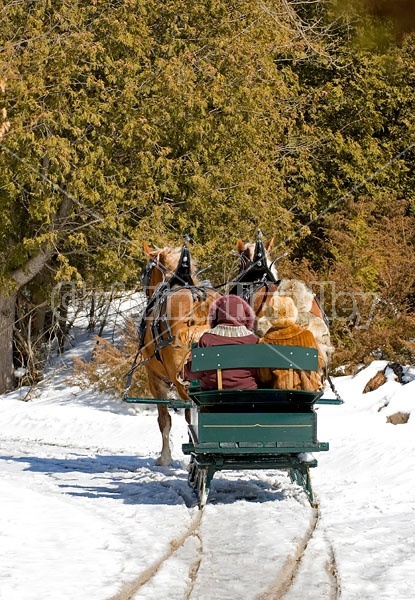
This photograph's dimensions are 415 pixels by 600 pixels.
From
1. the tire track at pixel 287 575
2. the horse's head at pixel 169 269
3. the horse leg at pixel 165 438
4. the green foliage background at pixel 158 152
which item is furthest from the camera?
the green foliage background at pixel 158 152

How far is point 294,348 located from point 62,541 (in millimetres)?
2823

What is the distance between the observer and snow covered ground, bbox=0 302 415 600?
4840mm

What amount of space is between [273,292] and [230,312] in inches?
63.2

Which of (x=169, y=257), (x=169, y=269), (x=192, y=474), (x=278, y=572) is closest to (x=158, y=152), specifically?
(x=169, y=257)

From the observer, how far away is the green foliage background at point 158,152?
1752 centimetres

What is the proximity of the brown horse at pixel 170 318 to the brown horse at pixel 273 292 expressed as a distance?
0.46 meters

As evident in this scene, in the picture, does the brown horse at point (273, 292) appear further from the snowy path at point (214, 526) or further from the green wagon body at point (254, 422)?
the snowy path at point (214, 526)

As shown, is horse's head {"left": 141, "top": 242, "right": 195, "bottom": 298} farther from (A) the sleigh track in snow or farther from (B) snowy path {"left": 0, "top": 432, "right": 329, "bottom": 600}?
(A) the sleigh track in snow

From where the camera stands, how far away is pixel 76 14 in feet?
59.7

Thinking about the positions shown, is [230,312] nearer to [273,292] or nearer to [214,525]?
[273,292]

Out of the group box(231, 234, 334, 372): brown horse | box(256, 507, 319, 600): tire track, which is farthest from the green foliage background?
box(256, 507, 319, 600): tire track

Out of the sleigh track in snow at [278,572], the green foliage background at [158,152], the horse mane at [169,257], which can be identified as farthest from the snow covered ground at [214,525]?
the green foliage background at [158,152]

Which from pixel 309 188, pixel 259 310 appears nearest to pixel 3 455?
pixel 259 310

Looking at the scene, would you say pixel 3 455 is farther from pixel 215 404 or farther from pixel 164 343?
pixel 215 404
